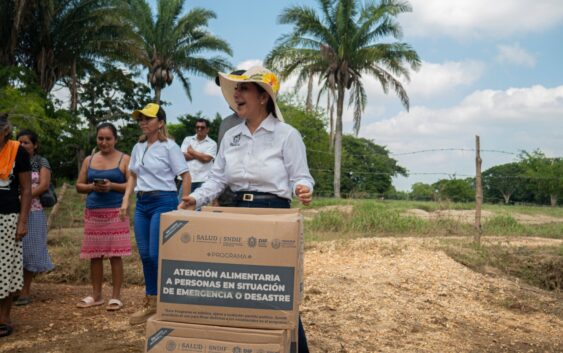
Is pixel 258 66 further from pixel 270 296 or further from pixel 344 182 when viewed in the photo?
pixel 344 182

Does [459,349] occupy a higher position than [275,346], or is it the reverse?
[275,346]

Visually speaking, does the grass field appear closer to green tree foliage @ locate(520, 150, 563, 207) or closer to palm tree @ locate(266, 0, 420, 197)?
palm tree @ locate(266, 0, 420, 197)

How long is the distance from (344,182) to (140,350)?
39.1m

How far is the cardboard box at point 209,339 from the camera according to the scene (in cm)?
223

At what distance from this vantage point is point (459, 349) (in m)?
4.50

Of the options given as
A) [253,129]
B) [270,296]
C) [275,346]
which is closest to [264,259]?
[270,296]

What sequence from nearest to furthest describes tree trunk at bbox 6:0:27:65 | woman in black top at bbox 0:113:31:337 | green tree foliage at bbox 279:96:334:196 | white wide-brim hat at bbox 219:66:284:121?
white wide-brim hat at bbox 219:66:284:121
woman in black top at bbox 0:113:31:337
tree trunk at bbox 6:0:27:65
green tree foliage at bbox 279:96:334:196

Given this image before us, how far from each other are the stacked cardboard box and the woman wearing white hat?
0.61 m

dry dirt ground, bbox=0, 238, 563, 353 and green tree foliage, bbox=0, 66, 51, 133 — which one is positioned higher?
green tree foliage, bbox=0, 66, 51, 133

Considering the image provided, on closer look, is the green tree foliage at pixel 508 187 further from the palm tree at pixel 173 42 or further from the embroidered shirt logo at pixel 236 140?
the embroidered shirt logo at pixel 236 140

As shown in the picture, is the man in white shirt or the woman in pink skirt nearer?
the woman in pink skirt

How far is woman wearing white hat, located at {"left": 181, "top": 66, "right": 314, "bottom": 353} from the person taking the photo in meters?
2.91

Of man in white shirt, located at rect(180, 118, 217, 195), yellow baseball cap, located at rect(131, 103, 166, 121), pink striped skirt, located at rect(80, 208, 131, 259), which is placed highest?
yellow baseball cap, located at rect(131, 103, 166, 121)

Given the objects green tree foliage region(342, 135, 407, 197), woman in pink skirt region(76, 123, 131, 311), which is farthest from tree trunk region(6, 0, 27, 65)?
green tree foliage region(342, 135, 407, 197)
